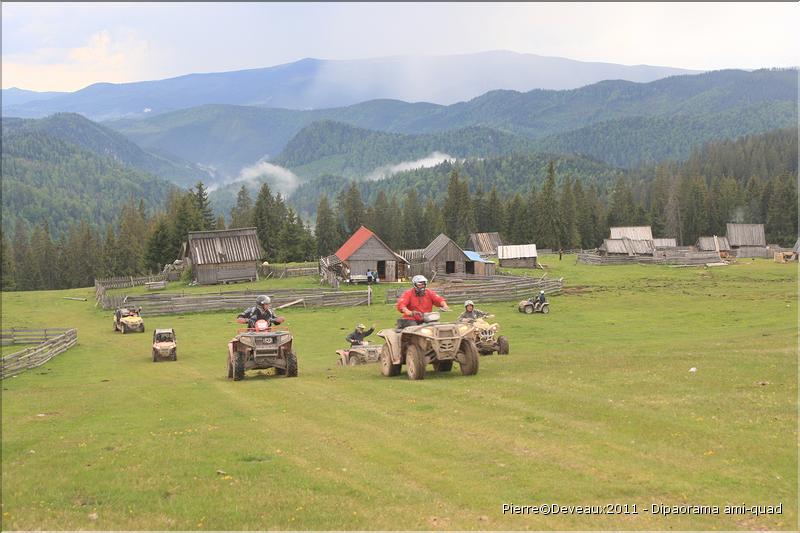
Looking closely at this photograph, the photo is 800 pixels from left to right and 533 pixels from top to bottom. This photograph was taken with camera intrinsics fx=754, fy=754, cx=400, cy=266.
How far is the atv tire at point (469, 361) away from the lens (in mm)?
19328

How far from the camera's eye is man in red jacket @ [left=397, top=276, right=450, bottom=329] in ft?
65.0

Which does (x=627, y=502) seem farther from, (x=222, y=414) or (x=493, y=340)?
(x=493, y=340)

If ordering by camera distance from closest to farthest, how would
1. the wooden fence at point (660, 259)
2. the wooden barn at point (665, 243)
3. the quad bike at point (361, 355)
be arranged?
the quad bike at point (361, 355) → the wooden fence at point (660, 259) → the wooden barn at point (665, 243)

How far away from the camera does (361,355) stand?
26594mm

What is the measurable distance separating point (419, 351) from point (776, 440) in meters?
9.26

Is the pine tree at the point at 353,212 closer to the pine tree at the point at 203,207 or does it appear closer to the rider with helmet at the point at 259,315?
the pine tree at the point at 203,207

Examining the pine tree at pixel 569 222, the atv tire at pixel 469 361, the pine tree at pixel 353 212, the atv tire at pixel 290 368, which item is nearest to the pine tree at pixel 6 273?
the pine tree at pixel 353 212

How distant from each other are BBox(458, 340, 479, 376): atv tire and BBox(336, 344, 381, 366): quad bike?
727cm

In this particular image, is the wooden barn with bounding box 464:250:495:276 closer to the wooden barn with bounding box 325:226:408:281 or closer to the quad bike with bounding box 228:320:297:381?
the wooden barn with bounding box 325:226:408:281

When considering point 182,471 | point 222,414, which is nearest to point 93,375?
point 222,414

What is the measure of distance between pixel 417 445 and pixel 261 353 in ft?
34.0

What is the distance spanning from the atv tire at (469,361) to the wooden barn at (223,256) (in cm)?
5977

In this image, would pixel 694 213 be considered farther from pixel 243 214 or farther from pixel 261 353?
pixel 261 353

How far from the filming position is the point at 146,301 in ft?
179
